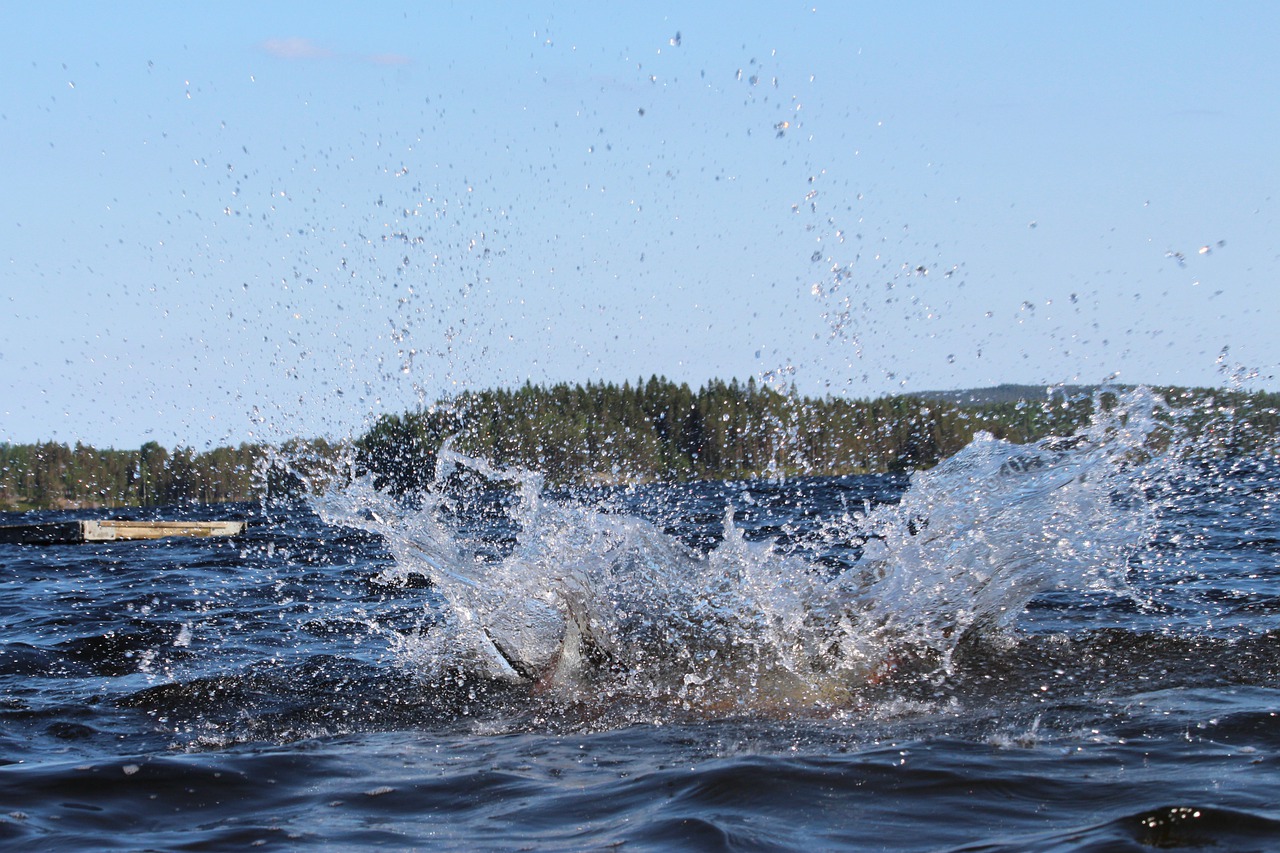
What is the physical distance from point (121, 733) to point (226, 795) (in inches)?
76.8

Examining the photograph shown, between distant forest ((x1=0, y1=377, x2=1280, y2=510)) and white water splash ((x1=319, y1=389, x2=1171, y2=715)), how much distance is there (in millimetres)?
68559

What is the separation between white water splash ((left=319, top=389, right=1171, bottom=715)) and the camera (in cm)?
822

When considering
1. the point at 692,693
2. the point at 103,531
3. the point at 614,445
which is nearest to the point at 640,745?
the point at 692,693

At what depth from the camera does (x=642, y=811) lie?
14.8 feet

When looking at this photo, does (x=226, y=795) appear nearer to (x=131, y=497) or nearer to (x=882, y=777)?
(x=882, y=777)

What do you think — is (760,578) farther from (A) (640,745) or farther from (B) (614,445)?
(B) (614,445)

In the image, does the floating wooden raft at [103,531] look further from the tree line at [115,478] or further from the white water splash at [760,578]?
the tree line at [115,478]


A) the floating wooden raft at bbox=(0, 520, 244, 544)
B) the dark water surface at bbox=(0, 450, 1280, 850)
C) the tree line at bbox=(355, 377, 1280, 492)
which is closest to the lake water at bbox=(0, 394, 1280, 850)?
the dark water surface at bbox=(0, 450, 1280, 850)

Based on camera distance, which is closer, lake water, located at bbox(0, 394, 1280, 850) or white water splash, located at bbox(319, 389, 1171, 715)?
lake water, located at bbox(0, 394, 1280, 850)

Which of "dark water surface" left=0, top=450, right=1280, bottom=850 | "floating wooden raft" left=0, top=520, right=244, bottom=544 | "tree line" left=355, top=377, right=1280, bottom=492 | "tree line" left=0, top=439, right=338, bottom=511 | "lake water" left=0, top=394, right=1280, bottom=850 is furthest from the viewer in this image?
"tree line" left=0, top=439, right=338, bottom=511

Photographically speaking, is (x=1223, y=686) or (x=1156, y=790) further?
(x=1223, y=686)

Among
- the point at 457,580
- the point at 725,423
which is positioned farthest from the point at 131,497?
the point at 457,580

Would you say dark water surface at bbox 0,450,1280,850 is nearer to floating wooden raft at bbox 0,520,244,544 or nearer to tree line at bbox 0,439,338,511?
floating wooden raft at bbox 0,520,244,544

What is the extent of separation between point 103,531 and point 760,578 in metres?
22.1
